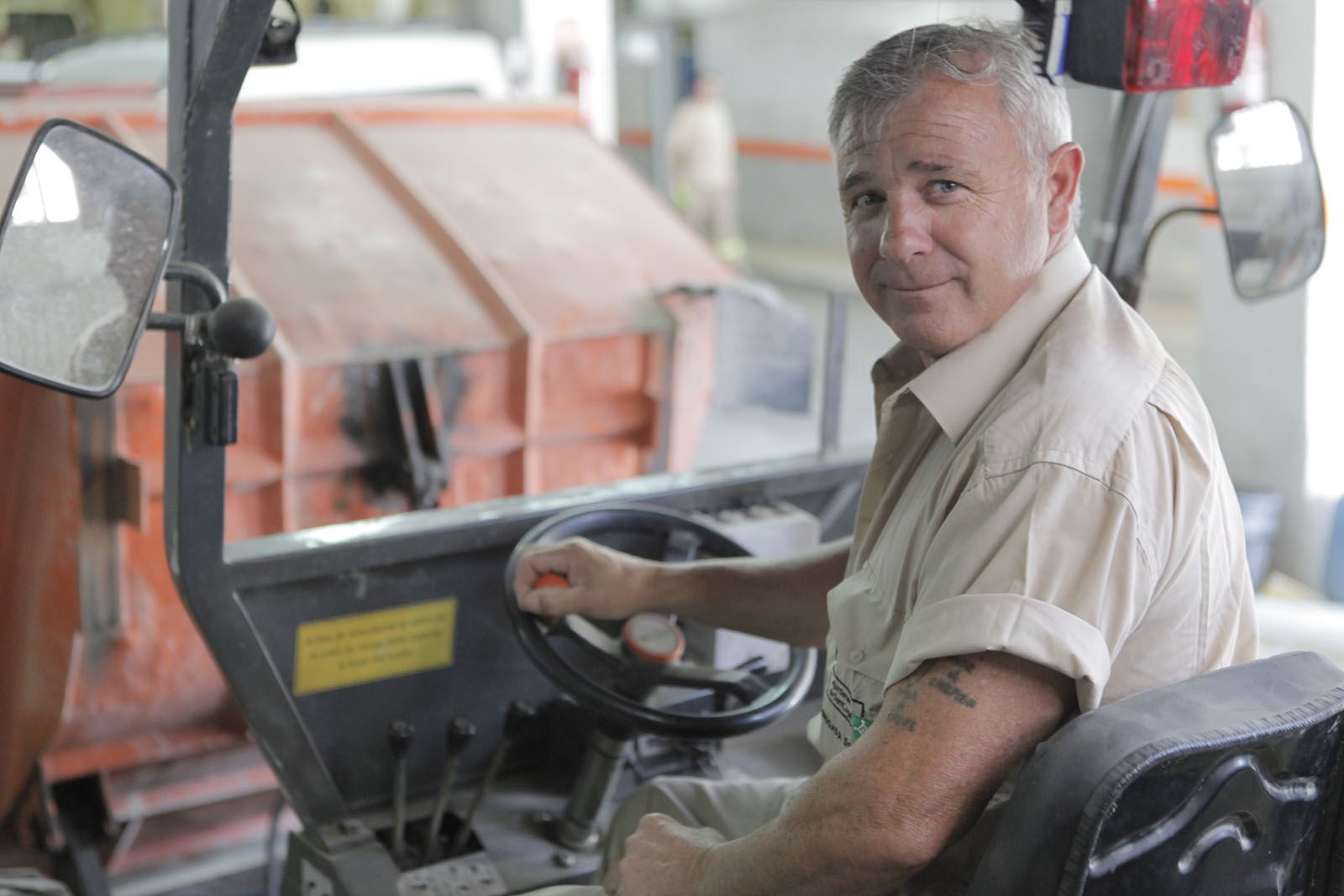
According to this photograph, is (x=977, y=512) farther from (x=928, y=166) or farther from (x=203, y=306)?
(x=203, y=306)

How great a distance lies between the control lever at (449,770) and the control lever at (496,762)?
0.12ft

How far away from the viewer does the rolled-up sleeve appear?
4.06 ft

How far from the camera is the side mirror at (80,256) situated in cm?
152

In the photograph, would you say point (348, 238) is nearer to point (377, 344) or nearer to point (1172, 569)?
point (377, 344)

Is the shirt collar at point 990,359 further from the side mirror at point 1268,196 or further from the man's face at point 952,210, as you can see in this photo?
the side mirror at point 1268,196

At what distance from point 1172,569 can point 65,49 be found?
4.13 metres

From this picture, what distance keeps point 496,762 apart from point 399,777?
16cm

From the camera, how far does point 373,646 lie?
2.26 metres

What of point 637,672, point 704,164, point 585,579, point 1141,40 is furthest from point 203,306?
point 704,164

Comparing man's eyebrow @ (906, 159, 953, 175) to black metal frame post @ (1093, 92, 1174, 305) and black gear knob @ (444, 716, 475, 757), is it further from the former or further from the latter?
black metal frame post @ (1093, 92, 1174, 305)

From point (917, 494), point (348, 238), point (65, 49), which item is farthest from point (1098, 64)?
point (65, 49)

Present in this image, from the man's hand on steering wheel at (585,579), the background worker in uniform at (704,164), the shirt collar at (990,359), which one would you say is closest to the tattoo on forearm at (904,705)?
the shirt collar at (990,359)

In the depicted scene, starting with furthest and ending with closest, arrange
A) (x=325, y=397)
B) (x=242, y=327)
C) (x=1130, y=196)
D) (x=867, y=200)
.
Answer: (x=325, y=397), (x=1130, y=196), (x=242, y=327), (x=867, y=200)

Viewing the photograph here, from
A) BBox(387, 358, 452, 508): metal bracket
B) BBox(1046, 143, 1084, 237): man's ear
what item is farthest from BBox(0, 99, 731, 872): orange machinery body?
BBox(1046, 143, 1084, 237): man's ear
